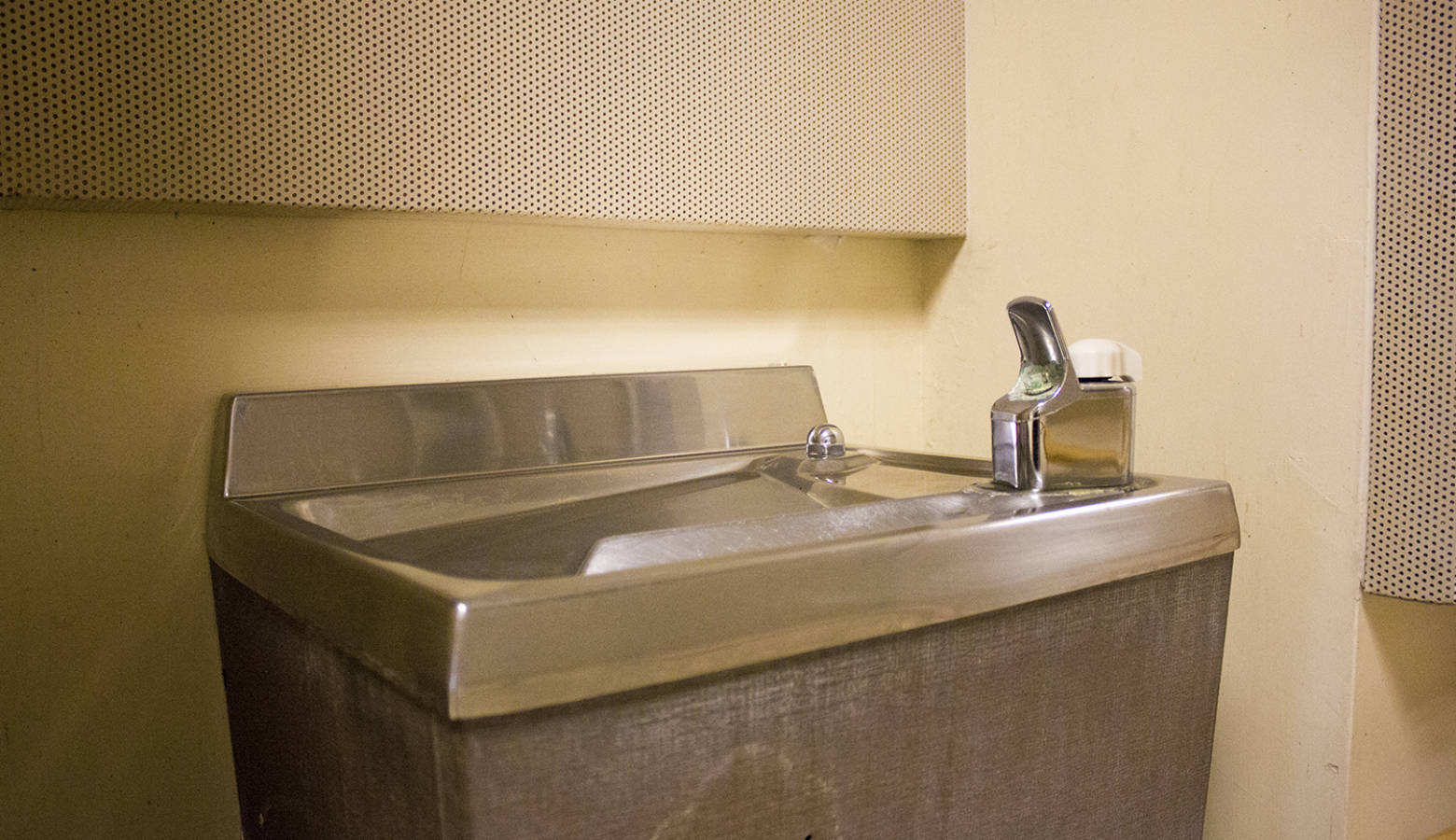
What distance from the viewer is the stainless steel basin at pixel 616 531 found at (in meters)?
0.50

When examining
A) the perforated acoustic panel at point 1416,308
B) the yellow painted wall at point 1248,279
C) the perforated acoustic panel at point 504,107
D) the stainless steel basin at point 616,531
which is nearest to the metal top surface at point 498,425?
the stainless steel basin at point 616,531

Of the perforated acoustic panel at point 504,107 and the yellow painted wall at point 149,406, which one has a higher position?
the perforated acoustic panel at point 504,107

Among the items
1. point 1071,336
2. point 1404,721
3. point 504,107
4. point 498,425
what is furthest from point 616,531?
point 1404,721

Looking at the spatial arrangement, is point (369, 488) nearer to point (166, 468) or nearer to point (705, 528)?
point (166, 468)

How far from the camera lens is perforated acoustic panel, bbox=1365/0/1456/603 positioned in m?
0.88

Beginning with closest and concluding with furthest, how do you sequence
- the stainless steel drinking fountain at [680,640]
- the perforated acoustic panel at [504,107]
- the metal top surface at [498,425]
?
the stainless steel drinking fountain at [680,640]
the perforated acoustic panel at [504,107]
the metal top surface at [498,425]

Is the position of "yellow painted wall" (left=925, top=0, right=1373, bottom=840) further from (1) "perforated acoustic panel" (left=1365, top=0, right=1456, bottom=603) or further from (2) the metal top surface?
(2) the metal top surface

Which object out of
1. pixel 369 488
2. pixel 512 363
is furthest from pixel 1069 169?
pixel 369 488

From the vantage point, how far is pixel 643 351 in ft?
4.06

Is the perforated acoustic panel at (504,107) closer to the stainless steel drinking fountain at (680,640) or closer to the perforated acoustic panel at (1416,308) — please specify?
the stainless steel drinking fountain at (680,640)

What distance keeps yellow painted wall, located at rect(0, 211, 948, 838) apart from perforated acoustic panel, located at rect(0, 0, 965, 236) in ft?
0.36

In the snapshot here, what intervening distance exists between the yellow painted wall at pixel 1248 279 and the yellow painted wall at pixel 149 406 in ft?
2.32

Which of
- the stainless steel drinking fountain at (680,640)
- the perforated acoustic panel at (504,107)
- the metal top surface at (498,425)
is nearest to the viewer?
the stainless steel drinking fountain at (680,640)

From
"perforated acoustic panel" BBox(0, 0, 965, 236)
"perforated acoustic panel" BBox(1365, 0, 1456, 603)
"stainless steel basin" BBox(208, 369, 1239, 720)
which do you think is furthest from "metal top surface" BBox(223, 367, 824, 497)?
"perforated acoustic panel" BBox(1365, 0, 1456, 603)
